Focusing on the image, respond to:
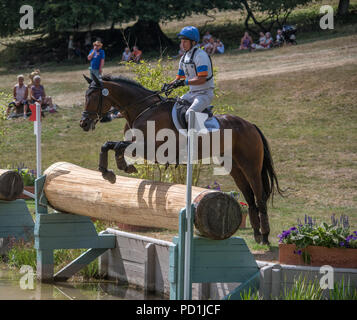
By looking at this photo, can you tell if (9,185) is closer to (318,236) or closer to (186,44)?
(186,44)

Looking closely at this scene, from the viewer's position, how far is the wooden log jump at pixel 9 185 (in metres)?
9.59

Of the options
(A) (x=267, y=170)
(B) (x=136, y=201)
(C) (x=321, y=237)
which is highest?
(B) (x=136, y=201)

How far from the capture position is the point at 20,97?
788 inches

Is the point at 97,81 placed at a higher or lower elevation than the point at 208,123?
higher

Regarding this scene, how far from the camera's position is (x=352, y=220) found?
35.8 ft

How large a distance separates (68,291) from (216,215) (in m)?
2.84

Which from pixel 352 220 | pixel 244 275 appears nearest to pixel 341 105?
pixel 352 220

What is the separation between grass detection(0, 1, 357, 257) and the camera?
13336 millimetres

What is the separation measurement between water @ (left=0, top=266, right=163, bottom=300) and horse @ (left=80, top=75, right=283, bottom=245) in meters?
1.47

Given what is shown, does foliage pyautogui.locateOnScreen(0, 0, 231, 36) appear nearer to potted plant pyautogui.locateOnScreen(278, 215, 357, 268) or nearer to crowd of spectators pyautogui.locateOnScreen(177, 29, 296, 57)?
crowd of spectators pyautogui.locateOnScreen(177, 29, 296, 57)
